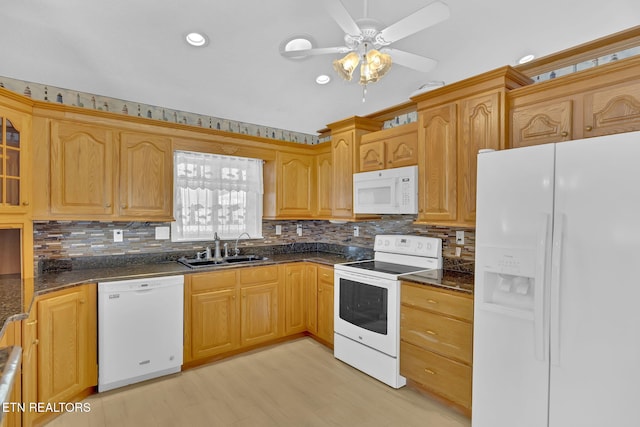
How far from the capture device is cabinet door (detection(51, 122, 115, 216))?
2.60 metres

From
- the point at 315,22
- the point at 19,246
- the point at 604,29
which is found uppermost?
the point at 315,22

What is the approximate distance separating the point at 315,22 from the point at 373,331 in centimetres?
258

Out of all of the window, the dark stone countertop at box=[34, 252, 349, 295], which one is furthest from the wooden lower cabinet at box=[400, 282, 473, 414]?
the window

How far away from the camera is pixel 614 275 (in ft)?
4.97

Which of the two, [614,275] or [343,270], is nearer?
[614,275]

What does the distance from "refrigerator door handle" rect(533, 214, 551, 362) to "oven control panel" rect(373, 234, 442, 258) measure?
3.97ft

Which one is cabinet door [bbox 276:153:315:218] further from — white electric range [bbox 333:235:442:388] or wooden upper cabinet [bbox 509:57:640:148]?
wooden upper cabinet [bbox 509:57:640:148]

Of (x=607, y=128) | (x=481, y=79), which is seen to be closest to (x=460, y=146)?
(x=481, y=79)

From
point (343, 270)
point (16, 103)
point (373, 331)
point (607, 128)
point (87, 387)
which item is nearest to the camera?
point (607, 128)

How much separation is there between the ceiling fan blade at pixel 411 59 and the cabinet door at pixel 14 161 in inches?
102

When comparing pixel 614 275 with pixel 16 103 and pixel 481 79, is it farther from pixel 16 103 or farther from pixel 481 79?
pixel 16 103

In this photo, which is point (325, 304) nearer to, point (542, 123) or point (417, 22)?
point (542, 123)

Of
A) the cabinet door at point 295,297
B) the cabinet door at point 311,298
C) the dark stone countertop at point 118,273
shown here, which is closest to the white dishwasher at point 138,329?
the dark stone countertop at point 118,273

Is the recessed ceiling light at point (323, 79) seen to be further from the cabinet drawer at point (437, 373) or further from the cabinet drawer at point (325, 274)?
the cabinet drawer at point (437, 373)
